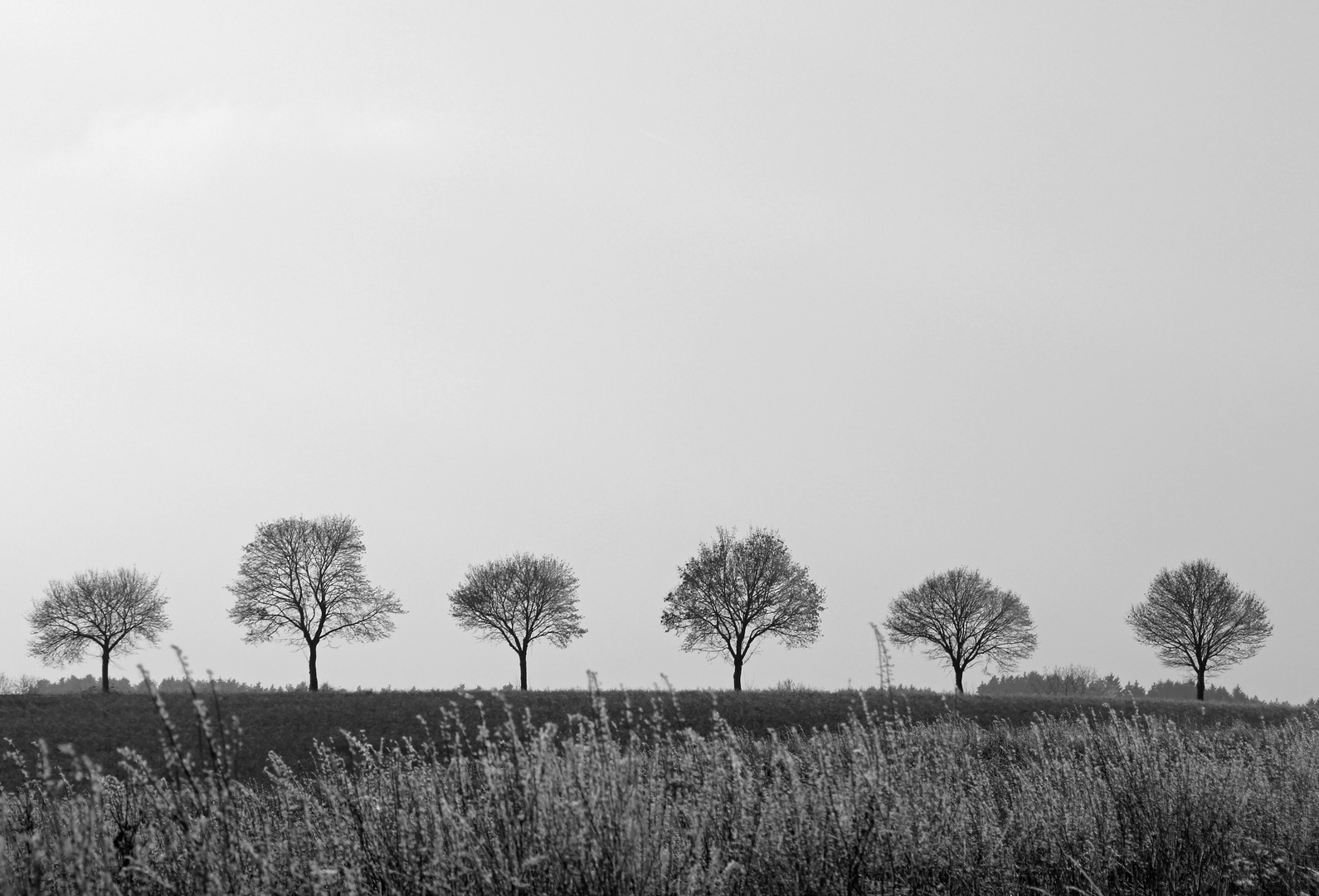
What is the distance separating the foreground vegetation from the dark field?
1940 cm

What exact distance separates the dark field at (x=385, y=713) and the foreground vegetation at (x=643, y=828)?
19.4m

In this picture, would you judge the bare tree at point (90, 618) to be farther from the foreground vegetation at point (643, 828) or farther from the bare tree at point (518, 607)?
the foreground vegetation at point (643, 828)

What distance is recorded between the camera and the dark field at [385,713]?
30.0m

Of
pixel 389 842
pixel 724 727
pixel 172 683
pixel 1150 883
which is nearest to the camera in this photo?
pixel 389 842

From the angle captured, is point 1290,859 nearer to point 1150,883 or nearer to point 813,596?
point 1150,883

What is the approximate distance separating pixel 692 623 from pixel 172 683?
56.5 m

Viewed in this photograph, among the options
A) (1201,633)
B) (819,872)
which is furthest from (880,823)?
(1201,633)

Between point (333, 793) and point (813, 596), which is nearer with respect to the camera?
point (333, 793)

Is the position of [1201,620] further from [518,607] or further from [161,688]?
[161,688]

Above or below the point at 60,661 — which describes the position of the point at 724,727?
above

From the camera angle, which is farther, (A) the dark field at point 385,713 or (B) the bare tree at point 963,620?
(B) the bare tree at point 963,620

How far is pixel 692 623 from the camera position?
51938 mm

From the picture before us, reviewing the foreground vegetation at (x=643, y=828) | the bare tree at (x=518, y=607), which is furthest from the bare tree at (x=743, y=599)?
the foreground vegetation at (x=643, y=828)

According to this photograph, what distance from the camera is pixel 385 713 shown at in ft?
110
